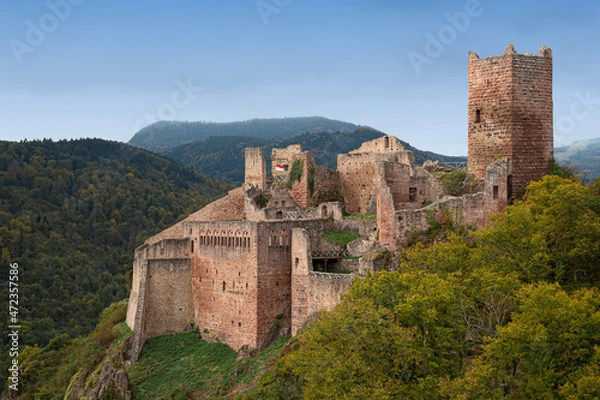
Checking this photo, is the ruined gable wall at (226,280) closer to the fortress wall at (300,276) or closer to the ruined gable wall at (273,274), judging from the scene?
the ruined gable wall at (273,274)

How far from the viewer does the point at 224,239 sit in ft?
145

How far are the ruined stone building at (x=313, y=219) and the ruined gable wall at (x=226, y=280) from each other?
61mm

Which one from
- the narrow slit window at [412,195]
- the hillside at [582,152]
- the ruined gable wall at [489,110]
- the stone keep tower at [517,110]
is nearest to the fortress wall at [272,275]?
the narrow slit window at [412,195]

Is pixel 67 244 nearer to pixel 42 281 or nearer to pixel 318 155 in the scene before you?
pixel 42 281

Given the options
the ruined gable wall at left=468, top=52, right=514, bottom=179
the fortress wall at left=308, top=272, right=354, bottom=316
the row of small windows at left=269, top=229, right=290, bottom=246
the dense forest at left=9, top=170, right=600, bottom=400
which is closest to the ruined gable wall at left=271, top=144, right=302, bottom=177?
the row of small windows at left=269, top=229, right=290, bottom=246

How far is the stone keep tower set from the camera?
3675 cm

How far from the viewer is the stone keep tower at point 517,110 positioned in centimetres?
3675

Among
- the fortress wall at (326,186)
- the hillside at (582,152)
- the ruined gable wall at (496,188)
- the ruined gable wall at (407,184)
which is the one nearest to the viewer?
the ruined gable wall at (496,188)

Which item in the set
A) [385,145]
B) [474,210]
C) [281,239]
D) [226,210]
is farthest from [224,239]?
[474,210]

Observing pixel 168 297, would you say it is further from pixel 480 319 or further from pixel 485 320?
pixel 480 319

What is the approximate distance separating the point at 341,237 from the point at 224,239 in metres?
6.91

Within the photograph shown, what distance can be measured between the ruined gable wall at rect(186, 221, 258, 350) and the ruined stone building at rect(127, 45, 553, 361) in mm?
61

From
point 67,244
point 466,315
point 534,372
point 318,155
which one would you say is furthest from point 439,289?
point 318,155

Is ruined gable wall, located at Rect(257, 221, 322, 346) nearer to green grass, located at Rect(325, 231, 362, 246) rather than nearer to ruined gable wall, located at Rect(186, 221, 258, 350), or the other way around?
ruined gable wall, located at Rect(186, 221, 258, 350)
